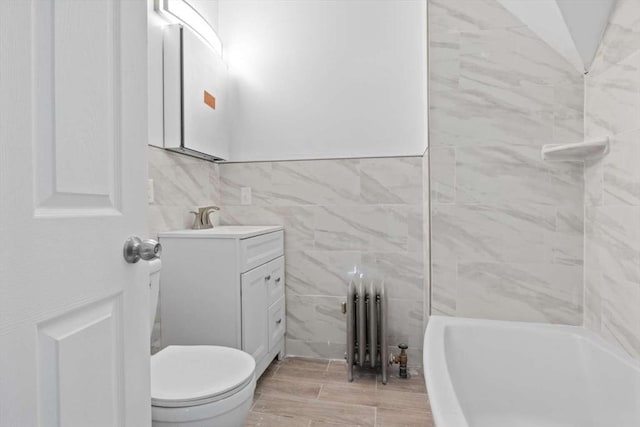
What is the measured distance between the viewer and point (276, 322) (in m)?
2.38

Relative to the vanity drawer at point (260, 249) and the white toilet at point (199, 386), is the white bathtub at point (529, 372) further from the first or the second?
the vanity drawer at point (260, 249)

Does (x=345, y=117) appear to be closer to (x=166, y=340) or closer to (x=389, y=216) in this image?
(x=389, y=216)

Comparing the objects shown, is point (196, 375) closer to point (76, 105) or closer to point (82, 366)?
point (82, 366)

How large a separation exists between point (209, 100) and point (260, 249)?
987 mm

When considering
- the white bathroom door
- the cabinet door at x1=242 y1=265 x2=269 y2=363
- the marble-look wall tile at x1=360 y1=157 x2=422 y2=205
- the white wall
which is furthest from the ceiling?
the cabinet door at x1=242 y1=265 x2=269 y2=363

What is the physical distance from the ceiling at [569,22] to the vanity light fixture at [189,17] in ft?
5.42

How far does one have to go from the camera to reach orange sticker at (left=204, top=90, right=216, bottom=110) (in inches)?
89.7

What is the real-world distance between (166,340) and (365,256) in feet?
4.21

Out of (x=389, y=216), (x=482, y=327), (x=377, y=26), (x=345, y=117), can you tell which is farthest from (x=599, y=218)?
(x=377, y=26)

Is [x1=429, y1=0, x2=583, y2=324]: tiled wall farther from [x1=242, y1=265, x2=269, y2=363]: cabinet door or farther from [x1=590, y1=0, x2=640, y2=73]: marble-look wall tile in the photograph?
[x1=242, y1=265, x2=269, y2=363]: cabinet door

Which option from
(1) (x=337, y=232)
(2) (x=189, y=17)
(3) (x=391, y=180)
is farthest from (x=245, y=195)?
(2) (x=189, y=17)

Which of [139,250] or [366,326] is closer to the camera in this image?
[139,250]

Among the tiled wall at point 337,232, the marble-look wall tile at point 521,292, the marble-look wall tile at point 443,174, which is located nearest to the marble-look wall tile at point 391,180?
the tiled wall at point 337,232

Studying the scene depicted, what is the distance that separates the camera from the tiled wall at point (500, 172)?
5.27 feet
